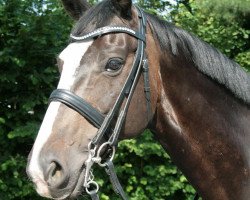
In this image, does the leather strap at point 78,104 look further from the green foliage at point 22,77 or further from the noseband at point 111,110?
the green foliage at point 22,77

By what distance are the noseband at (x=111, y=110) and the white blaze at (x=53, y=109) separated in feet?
0.14

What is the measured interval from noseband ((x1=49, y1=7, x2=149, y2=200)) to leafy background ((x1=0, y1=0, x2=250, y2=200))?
2512mm

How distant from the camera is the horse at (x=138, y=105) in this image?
204 cm

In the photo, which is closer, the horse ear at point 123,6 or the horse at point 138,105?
the horse at point 138,105

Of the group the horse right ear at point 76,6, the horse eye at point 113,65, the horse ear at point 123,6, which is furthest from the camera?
the horse right ear at point 76,6

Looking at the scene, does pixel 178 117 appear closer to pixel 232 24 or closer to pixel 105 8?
pixel 105 8

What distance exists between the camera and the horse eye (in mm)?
2172

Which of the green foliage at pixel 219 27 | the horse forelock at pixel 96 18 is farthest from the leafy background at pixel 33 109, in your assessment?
the horse forelock at pixel 96 18

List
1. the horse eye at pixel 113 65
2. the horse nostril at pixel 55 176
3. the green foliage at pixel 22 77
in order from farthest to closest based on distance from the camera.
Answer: the green foliage at pixel 22 77 → the horse eye at pixel 113 65 → the horse nostril at pixel 55 176

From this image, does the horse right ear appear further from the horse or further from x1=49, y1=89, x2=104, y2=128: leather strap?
x1=49, y1=89, x2=104, y2=128: leather strap

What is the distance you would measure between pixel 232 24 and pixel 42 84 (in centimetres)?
292

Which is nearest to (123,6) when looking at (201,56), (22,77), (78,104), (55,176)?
(201,56)

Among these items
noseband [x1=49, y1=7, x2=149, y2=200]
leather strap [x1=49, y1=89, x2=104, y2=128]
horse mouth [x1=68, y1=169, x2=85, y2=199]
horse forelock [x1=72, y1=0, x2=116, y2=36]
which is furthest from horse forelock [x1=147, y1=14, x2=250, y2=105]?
horse mouth [x1=68, y1=169, x2=85, y2=199]

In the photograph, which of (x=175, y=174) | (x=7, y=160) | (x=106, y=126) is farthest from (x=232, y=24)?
(x=106, y=126)
